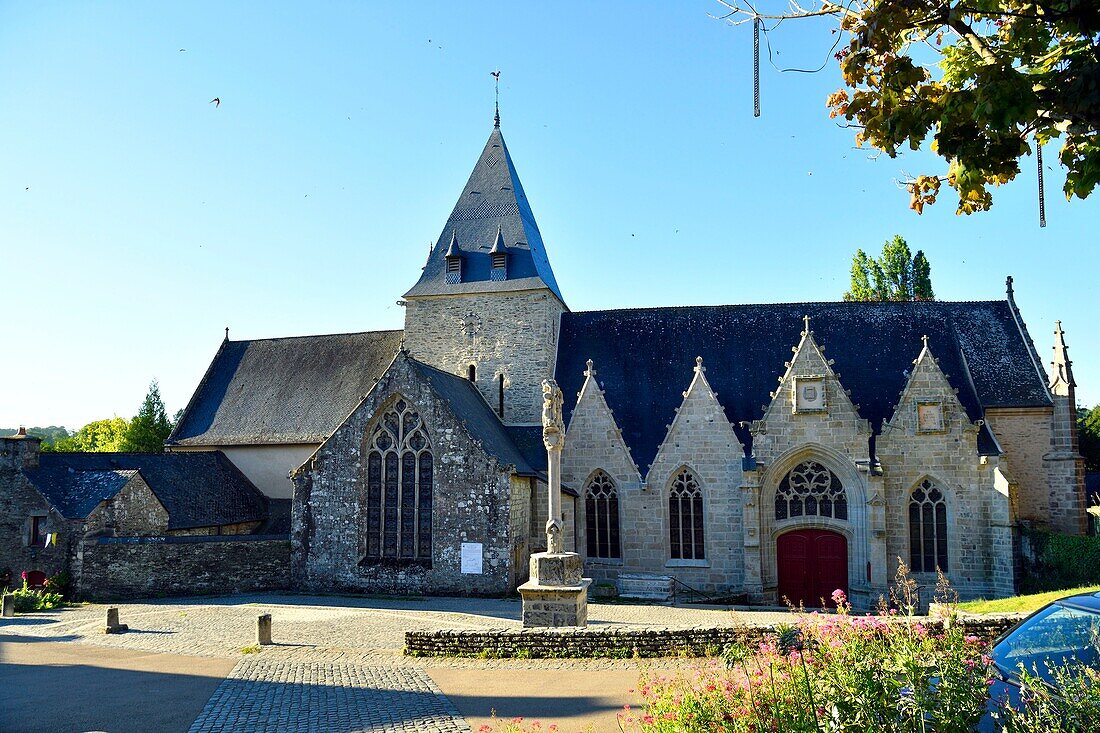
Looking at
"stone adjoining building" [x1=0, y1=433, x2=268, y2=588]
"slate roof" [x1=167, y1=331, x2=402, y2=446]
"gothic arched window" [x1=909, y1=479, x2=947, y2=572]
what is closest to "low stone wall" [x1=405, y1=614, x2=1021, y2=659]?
"gothic arched window" [x1=909, y1=479, x2=947, y2=572]

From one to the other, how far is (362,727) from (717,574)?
14.5m

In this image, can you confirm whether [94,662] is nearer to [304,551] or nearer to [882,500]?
[304,551]

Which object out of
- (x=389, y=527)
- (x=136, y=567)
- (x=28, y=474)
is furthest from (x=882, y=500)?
(x=28, y=474)

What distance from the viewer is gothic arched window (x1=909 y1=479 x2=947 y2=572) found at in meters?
20.9

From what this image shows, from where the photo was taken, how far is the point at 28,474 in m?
23.4

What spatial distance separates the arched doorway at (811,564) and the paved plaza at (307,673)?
3.89 m

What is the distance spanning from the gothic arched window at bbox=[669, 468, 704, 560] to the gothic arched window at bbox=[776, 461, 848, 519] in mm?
2201

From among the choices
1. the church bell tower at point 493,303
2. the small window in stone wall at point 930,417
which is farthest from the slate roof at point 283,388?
the small window in stone wall at point 930,417

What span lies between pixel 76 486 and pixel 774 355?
21.5m

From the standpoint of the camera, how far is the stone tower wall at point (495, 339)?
25.7m

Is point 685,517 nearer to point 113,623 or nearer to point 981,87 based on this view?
point 113,623

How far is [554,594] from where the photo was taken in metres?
13.9

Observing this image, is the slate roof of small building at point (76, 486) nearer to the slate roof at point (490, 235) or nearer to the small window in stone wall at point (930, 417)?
the slate roof at point (490, 235)

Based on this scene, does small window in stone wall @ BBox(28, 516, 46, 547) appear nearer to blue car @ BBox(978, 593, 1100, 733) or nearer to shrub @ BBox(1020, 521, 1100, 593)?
blue car @ BBox(978, 593, 1100, 733)
